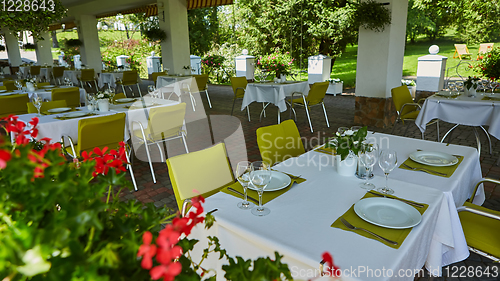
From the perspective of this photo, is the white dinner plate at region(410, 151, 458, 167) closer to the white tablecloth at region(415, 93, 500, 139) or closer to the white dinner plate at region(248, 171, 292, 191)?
the white dinner plate at region(248, 171, 292, 191)

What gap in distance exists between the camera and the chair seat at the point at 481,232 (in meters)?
1.66

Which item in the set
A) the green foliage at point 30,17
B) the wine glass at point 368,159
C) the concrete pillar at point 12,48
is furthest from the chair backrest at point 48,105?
the concrete pillar at point 12,48

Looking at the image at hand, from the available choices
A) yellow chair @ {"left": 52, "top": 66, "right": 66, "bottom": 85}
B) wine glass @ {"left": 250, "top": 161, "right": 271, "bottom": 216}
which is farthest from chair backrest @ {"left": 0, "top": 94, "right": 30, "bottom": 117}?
yellow chair @ {"left": 52, "top": 66, "right": 66, "bottom": 85}

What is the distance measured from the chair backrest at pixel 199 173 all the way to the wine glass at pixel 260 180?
419 mm

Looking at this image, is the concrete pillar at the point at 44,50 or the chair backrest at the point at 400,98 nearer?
the chair backrest at the point at 400,98

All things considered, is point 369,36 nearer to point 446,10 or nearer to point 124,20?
point 446,10

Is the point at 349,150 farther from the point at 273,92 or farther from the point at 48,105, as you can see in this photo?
the point at 273,92

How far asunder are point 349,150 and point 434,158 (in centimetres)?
65

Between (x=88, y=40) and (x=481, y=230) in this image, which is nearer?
(x=481, y=230)

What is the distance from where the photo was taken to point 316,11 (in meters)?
11.8

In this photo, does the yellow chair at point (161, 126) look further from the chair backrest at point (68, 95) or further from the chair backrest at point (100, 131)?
the chair backrest at point (68, 95)

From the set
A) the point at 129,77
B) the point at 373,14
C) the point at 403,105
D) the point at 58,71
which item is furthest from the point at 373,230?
the point at 58,71

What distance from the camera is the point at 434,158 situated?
1.99 m

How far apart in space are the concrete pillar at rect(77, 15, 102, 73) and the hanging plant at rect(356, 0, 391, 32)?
36.5 ft
